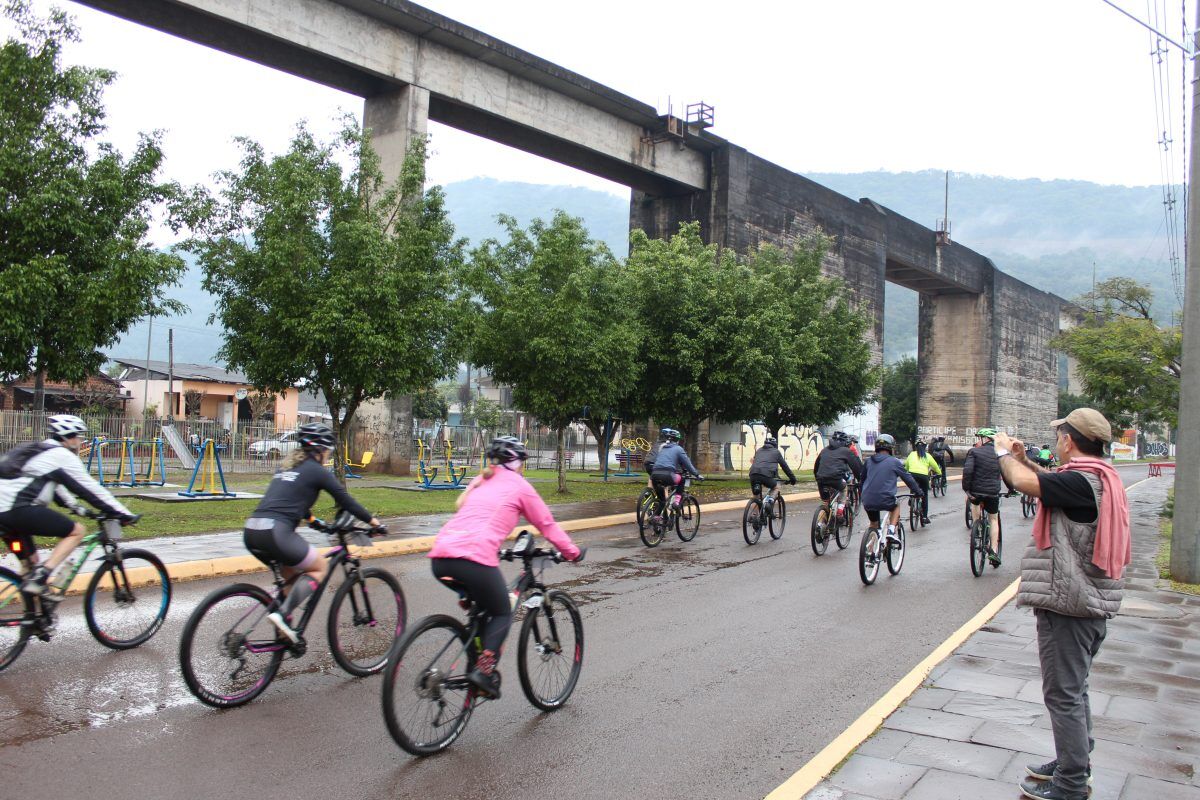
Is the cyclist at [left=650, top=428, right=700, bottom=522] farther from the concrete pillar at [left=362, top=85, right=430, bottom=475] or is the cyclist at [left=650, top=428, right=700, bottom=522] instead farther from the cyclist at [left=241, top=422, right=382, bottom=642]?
the concrete pillar at [left=362, top=85, right=430, bottom=475]

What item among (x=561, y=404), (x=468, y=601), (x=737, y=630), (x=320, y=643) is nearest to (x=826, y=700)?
(x=737, y=630)

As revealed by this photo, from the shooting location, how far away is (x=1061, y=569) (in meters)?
4.42

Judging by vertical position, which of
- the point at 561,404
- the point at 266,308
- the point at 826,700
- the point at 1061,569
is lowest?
the point at 826,700

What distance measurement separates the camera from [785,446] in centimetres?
4616

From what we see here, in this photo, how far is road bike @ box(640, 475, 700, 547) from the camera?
14438mm

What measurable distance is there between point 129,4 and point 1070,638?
27.3 meters

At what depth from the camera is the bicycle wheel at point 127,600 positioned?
673 centimetres

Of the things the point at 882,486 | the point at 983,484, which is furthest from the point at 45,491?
the point at 983,484

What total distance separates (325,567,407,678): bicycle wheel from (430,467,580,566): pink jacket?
1.41 m

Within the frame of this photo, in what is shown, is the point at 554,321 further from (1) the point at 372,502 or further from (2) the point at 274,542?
(2) the point at 274,542

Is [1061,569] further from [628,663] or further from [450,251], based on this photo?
[450,251]

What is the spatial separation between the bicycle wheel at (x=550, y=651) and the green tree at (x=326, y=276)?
1237 centimetres

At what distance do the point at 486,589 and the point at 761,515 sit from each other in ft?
34.8

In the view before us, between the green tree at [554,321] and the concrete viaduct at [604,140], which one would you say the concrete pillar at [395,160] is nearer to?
the concrete viaduct at [604,140]
